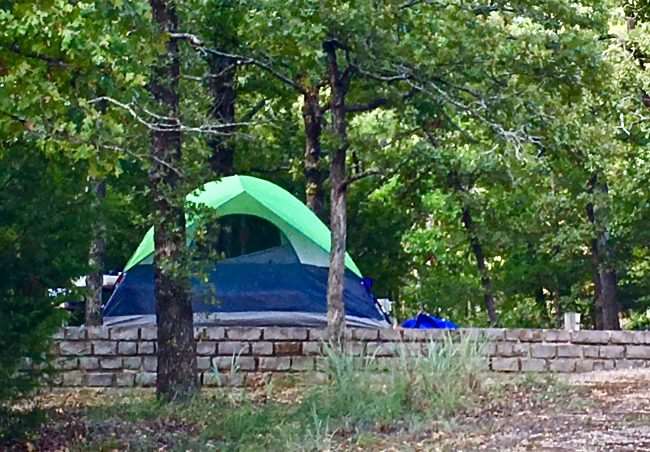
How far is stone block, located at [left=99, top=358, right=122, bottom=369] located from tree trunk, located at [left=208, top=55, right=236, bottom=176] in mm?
2373

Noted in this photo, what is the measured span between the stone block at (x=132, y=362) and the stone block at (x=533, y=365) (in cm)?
415

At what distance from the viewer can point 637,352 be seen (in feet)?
41.2

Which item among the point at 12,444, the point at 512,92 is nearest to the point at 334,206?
the point at 512,92

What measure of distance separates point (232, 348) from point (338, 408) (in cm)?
325

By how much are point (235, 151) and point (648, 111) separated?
621 centimetres

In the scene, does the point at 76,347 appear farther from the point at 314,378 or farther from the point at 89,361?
the point at 314,378

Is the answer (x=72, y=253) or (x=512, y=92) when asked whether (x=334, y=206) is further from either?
(x=72, y=253)

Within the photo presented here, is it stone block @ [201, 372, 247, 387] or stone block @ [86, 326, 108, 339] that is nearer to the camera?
stone block @ [201, 372, 247, 387]

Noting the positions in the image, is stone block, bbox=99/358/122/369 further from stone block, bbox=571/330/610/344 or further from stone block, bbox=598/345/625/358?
stone block, bbox=598/345/625/358

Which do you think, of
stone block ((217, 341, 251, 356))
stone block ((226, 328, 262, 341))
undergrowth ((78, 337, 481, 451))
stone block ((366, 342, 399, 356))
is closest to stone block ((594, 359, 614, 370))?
stone block ((366, 342, 399, 356))

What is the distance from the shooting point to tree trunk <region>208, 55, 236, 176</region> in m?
11.8

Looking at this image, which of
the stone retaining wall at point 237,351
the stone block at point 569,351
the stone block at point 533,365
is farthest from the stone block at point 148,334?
the stone block at point 569,351

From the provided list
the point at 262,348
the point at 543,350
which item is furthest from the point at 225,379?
the point at 543,350

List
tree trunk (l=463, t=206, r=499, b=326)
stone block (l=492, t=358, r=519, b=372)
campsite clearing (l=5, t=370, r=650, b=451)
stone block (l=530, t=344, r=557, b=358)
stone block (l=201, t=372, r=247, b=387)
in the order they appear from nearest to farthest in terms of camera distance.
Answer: campsite clearing (l=5, t=370, r=650, b=451) → stone block (l=201, t=372, r=247, b=387) → stone block (l=492, t=358, r=519, b=372) → stone block (l=530, t=344, r=557, b=358) → tree trunk (l=463, t=206, r=499, b=326)
